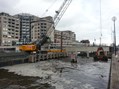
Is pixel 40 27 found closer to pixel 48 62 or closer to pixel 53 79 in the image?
Result: pixel 48 62

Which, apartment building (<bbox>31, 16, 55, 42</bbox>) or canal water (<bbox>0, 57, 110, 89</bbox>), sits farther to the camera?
apartment building (<bbox>31, 16, 55, 42</bbox>)

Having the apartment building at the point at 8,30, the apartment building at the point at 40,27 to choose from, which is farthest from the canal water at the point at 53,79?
the apartment building at the point at 40,27

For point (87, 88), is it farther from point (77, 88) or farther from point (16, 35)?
point (16, 35)

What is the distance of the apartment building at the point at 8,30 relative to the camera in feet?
500

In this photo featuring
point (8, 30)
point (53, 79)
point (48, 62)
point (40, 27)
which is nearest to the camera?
point (53, 79)

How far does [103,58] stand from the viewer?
77750 millimetres

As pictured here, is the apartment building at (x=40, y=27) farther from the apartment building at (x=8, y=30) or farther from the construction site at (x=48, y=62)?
the apartment building at (x=8, y=30)

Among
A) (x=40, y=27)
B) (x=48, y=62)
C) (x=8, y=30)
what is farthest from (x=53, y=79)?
(x=40, y=27)

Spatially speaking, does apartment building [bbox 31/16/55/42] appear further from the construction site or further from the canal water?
the canal water

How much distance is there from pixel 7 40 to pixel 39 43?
254 feet

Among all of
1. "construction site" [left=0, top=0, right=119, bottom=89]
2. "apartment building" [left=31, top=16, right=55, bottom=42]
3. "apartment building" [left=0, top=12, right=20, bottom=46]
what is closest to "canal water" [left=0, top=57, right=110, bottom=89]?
"construction site" [left=0, top=0, right=119, bottom=89]

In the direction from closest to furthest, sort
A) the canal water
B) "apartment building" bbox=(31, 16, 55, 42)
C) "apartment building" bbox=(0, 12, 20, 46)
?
the canal water
"apartment building" bbox=(0, 12, 20, 46)
"apartment building" bbox=(31, 16, 55, 42)

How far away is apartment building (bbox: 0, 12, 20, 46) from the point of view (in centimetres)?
15225

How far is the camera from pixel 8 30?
160 m
